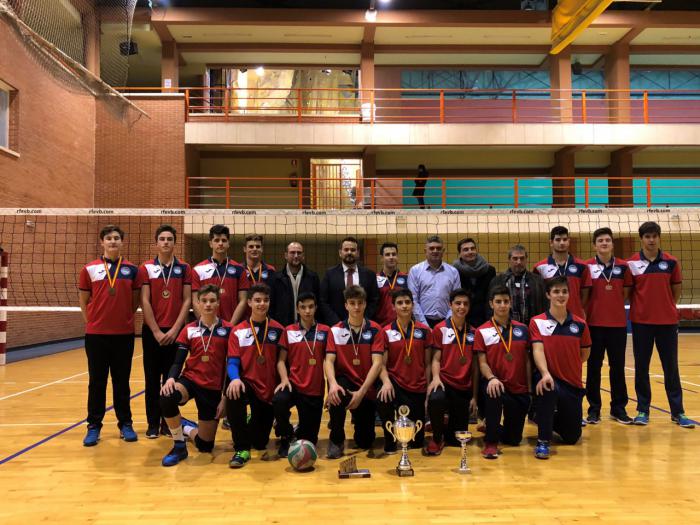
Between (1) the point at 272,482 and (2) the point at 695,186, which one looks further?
(2) the point at 695,186

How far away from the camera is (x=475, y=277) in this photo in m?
5.12

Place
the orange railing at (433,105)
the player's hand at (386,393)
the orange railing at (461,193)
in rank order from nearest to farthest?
1. the player's hand at (386,393)
2. the orange railing at (433,105)
3. the orange railing at (461,193)

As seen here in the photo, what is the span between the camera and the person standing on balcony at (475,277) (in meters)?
5.07

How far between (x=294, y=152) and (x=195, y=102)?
12.1 feet

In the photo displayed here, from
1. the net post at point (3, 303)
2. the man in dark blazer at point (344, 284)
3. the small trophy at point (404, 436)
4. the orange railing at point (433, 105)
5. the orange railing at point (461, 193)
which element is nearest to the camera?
the small trophy at point (404, 436)

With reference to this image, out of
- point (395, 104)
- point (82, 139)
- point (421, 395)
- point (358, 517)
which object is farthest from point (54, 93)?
point (358, 517)

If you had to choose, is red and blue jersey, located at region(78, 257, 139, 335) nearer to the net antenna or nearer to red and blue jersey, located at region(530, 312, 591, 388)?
the net antenna

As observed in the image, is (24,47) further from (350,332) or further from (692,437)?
(692,437)

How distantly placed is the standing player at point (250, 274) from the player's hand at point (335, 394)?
3.72ft

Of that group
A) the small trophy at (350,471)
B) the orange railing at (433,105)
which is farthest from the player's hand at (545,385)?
the orange railing at (433,105)

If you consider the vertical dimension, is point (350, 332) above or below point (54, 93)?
below

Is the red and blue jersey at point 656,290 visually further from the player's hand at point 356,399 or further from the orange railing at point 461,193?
the orange railing at point 461,193

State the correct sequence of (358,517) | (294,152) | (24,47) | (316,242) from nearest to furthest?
(358,517) → (24,47) → (316,242) → (294,152)

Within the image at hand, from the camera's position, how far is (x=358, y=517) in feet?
9.41
